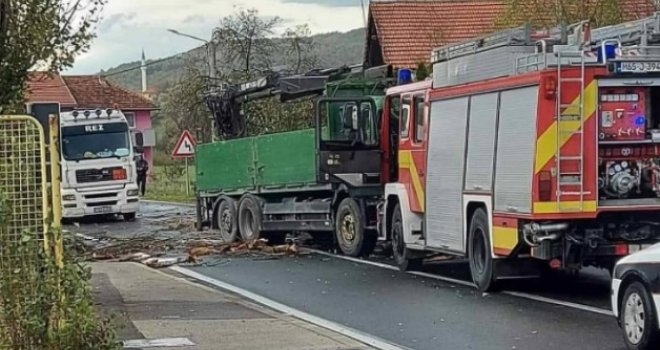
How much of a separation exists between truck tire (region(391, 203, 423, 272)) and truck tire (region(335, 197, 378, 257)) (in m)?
1.79

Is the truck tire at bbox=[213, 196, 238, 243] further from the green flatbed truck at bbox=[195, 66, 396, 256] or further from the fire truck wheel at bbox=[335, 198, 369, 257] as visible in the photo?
the fire truck wheel at bbox=[335, 198, 369, 257]

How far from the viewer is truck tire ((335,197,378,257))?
66.3 ft

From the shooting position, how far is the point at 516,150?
13.9 m

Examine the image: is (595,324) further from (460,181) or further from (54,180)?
(54,180)

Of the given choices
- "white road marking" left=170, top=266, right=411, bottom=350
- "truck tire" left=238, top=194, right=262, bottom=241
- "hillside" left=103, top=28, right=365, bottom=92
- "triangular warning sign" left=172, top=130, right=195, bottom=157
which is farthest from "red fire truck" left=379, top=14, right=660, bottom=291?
"hillside" left=103, top=28, right=365, bottom=92

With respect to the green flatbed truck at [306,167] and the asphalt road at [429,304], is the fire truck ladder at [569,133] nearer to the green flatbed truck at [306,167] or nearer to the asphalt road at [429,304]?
the asphalt road at [429,304]

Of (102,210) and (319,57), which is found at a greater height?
(319,57)

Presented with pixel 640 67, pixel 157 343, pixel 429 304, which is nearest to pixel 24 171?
pixel 157 343

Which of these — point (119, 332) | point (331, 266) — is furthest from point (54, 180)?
point (331, 266)

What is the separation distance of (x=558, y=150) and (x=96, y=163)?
70.9 feet

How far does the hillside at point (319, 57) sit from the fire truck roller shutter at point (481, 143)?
123 feet

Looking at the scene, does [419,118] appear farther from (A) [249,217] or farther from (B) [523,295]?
(A) [249,217]

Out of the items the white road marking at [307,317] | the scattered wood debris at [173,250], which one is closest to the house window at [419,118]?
the white road marking at [307,317]

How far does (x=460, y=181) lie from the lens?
50.9ft
